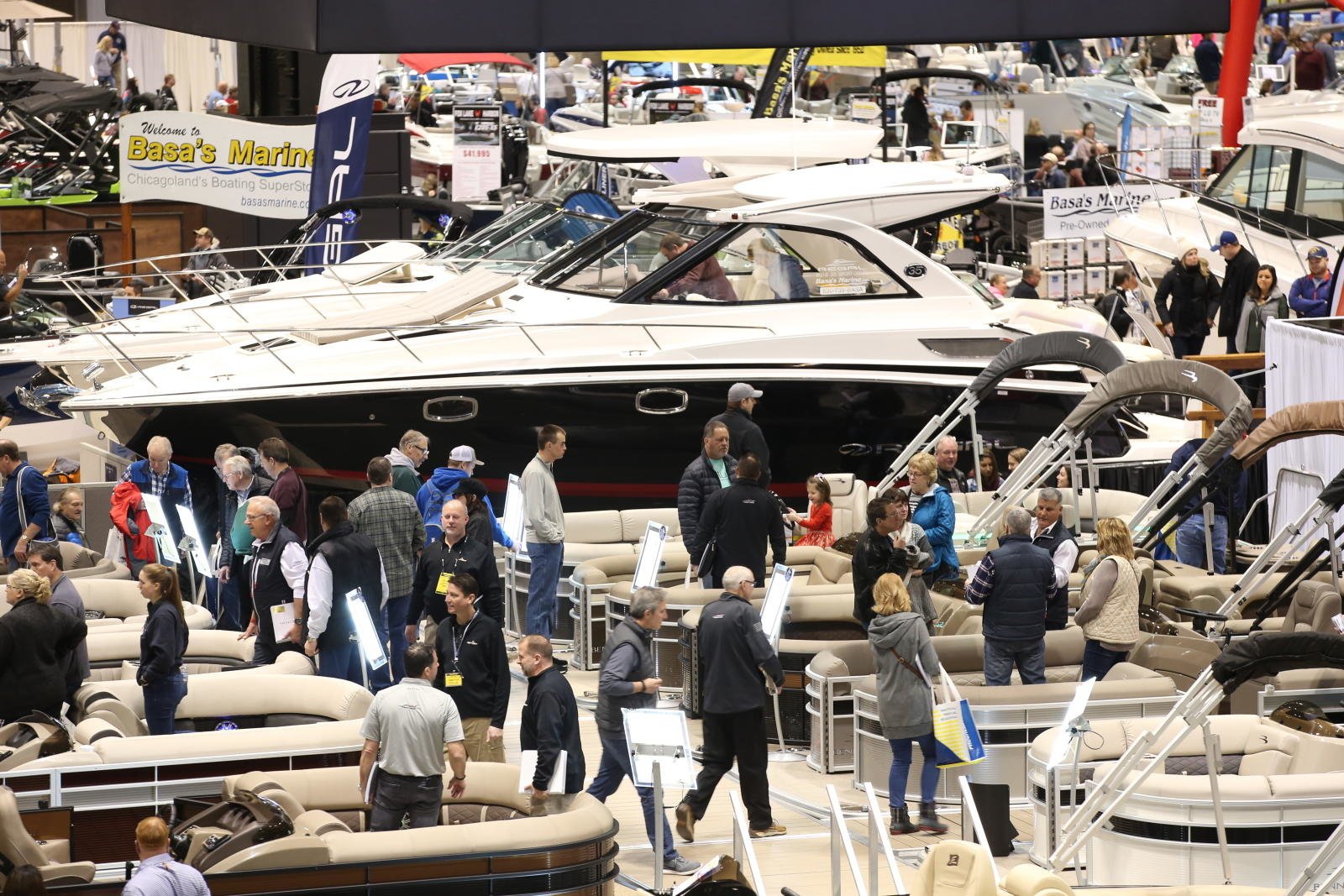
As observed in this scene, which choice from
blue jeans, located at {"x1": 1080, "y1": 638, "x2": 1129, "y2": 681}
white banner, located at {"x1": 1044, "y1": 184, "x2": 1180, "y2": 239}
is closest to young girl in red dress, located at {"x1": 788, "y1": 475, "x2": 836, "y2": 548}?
blue jeans, located at {"x1": 1080, "y1": 638, "x2": 1129, "y2": 681}

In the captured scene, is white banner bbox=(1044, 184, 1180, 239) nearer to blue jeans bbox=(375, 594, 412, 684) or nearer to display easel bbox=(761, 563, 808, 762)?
display easel bbox=(761, 563, 808, 762)

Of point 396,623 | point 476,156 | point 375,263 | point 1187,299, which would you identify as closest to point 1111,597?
point 396,623

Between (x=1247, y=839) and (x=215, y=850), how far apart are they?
454 centimetres

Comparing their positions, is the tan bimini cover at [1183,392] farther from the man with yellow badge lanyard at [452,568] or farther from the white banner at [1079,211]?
the white banner at [1079,211]

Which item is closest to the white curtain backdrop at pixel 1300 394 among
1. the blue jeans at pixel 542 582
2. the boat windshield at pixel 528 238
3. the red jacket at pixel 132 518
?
the blue jeans at pixel 542 582

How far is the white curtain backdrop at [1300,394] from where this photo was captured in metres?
14.0

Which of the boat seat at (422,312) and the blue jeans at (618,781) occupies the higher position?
the boat seat at (422,312)

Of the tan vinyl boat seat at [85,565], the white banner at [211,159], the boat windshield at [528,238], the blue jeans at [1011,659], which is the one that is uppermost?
the white banner at [211,159]

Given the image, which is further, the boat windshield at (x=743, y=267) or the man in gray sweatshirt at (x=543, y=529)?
the boat windshield at (x=743, y=267)

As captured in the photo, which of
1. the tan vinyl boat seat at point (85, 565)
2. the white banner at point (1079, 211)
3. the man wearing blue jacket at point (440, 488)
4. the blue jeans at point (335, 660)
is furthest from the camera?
the white banner at point (1079, 211)

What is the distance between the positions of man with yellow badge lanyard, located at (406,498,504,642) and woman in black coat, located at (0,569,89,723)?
208 cm

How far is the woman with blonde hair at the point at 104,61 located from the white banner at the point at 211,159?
11.1 m

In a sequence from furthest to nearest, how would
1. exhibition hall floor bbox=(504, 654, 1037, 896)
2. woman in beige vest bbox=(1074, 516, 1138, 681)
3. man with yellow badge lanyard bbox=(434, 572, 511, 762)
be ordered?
woman in beige vest bbox=(1074, 516, 1138, 681) < man with yellow badge lanyard bbox=(434, 572, 511, 762) < exhibition hall floor bbox=(504, 654, 1037, 896)

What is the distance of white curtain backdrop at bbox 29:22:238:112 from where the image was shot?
33062mm
